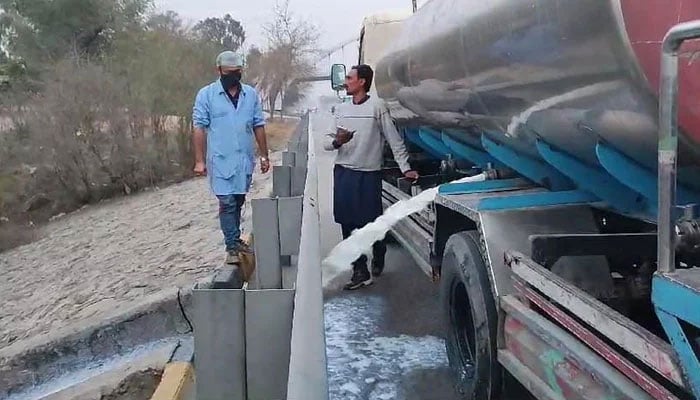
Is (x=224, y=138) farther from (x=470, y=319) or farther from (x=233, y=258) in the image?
(x=470, y=319)

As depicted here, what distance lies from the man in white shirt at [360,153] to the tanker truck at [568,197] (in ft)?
3.15

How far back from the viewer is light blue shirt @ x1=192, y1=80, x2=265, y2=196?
299 inches

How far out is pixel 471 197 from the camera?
527cm

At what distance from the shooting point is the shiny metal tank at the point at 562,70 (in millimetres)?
2926

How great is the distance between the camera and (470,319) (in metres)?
5.12

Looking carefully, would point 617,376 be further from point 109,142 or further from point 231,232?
point 109,142

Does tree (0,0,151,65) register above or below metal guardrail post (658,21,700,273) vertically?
above

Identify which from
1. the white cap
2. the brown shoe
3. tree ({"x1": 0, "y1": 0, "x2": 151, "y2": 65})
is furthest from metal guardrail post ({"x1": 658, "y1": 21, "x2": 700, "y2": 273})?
tree ({"x1": 0, "y1": 0, "x2": 151, "y2": 65})

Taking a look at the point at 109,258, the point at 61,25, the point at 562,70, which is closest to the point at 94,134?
the point at 109,258

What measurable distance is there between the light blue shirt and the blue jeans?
7cm

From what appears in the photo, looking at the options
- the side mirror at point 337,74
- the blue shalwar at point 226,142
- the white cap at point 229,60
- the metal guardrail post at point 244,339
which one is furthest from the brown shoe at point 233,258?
the side mirror at point 337,74

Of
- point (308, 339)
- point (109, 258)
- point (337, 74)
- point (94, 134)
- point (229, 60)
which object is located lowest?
point (109, 258)

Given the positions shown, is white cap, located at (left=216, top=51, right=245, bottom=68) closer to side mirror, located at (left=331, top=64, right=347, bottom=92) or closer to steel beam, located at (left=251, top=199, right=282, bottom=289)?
steel beam, located at (left=251, top=199, right=282, bottom=289)

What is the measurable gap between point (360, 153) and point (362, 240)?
30.0 inches
